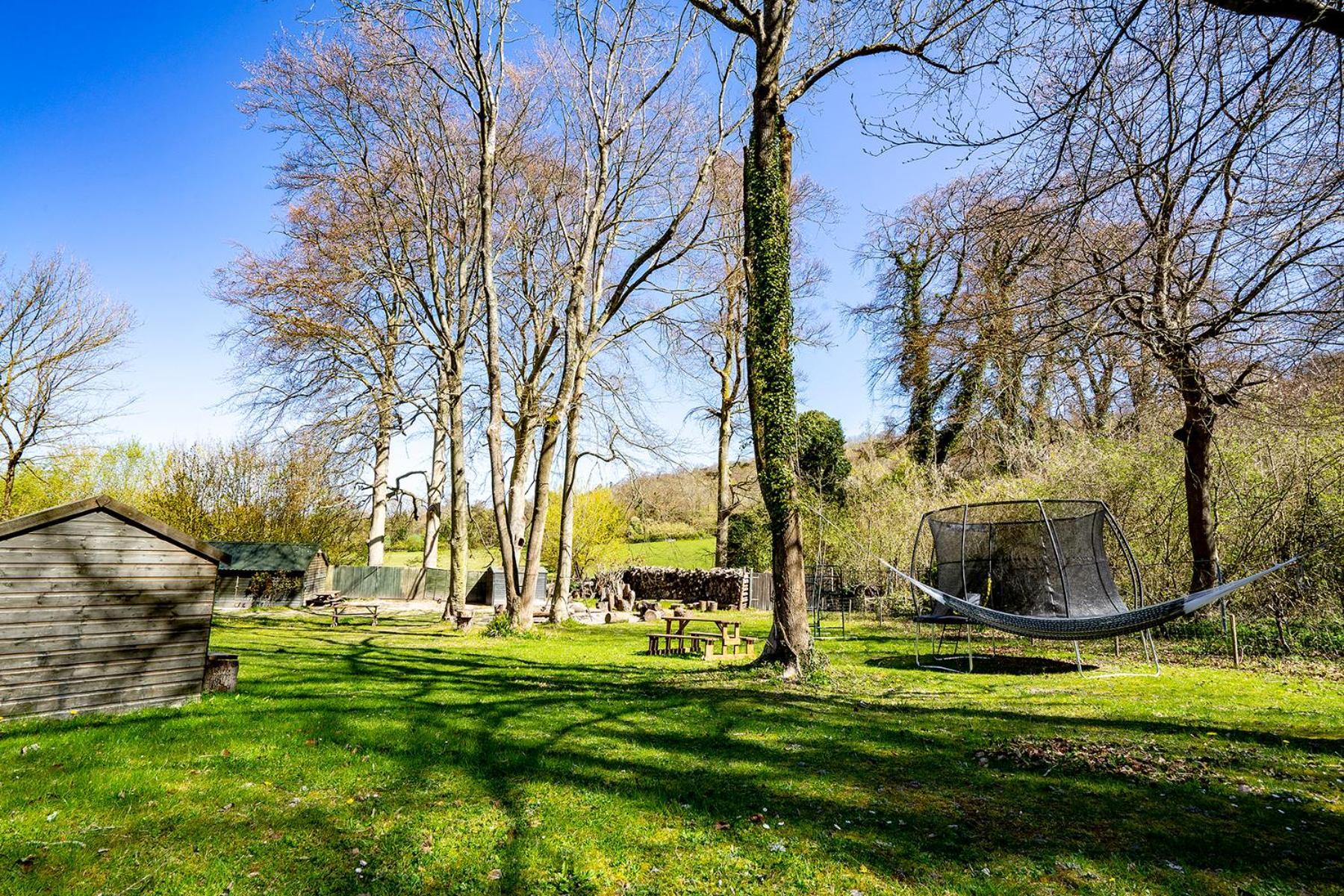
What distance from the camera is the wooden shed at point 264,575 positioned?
20.6 m

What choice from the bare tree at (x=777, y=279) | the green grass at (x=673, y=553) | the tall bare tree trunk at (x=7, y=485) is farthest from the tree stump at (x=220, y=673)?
the green grass at (x=673, y=553)

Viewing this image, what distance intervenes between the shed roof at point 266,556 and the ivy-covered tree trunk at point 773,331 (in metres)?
19.0

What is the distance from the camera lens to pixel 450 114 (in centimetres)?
1412

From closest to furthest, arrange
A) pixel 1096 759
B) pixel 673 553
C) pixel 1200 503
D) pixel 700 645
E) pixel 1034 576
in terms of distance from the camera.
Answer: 1. pixel 1096 759
2. pixel 1200 503
3. pixel 1034 576
4. pixel 700 645
5. pixel 673 553

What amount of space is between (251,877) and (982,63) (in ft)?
22.7

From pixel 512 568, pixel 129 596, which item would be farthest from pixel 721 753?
pixel 512 568

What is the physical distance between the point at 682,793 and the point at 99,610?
523cm

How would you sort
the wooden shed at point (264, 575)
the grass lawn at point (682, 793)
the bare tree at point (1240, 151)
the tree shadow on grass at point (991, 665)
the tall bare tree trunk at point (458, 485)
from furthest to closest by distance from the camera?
the wooden shed at point (264, 575) → the tall bare tree trunk at point (458, 485) → the tree shadow on grass at point (991, 665) → the bare tree at point (1240, 151) → the grass lawn at point (682, 793)

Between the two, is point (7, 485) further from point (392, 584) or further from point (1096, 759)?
point (1096, 759)

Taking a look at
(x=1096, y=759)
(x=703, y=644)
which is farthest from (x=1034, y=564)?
(x=1096, y=759)

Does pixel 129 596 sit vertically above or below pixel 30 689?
above

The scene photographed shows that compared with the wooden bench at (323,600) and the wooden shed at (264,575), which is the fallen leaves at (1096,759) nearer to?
the wooden bench at (323,600)

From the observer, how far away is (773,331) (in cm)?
823

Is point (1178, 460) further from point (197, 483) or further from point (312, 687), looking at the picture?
point (197, 483)
